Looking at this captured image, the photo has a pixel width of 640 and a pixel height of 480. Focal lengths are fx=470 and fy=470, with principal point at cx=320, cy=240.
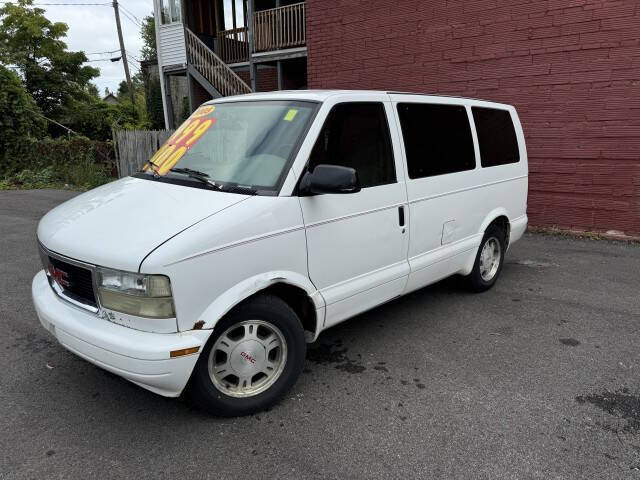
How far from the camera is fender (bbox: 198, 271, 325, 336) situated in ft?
8.29

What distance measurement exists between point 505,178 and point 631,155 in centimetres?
337

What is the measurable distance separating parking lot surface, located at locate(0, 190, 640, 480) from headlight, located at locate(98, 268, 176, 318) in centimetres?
81

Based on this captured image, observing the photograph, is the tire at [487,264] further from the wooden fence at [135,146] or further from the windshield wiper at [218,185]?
the wooden fence at [135,146]

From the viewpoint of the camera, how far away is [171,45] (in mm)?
16172

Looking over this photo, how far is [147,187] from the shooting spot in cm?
313

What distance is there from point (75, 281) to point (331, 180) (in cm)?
159

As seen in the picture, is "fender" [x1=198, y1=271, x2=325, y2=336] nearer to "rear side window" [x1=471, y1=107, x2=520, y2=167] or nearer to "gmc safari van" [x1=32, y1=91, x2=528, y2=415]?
"gmc safari van" [x1=32, y1=91, x2=528, y2=415]

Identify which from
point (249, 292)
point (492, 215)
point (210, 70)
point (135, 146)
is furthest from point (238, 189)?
point (210, 70)

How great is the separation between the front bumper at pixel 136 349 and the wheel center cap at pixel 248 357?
319 millimetres

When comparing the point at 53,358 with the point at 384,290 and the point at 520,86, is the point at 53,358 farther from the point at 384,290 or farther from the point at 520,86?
the point at 520,86

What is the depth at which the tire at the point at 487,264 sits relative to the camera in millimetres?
4812

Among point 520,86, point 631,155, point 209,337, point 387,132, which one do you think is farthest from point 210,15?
point 209,337

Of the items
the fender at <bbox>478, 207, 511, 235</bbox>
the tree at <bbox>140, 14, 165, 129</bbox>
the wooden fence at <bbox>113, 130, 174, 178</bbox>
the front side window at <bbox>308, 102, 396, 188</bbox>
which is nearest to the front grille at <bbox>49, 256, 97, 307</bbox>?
the front side window at <bbox>308, 102, 396, 188</bbox>

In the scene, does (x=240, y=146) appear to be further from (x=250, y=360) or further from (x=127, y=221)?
(x=250, y=360)
